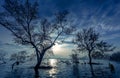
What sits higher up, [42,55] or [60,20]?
[60,20]

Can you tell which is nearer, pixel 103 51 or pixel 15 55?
pixel 103 51

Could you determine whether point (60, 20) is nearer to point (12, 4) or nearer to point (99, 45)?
point (12, 4)

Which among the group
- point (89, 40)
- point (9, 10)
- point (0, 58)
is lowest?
point (0, 58)

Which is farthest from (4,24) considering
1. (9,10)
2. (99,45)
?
(99,45)

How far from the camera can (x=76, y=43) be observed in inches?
3081

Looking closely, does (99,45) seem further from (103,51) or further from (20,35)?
(20,35)

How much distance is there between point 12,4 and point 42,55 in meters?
17.3

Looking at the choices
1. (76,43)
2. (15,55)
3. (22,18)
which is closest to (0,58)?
(15,55)

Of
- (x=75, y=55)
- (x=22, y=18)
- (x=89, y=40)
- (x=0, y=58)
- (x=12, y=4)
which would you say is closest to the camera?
(x=12, y=4)

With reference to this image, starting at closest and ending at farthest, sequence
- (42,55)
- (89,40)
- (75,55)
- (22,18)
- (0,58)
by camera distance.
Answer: (22,18), (42,55), (89,40), (75,55), (0,58)

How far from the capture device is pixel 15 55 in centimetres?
11550

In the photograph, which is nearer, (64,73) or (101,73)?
(101,73)

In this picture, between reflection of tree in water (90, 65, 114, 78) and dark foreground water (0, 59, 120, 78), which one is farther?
dark foreground water (0, 59, 120, 78)

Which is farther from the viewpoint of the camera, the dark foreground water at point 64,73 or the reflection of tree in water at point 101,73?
the dark foreground water at point 64,73
